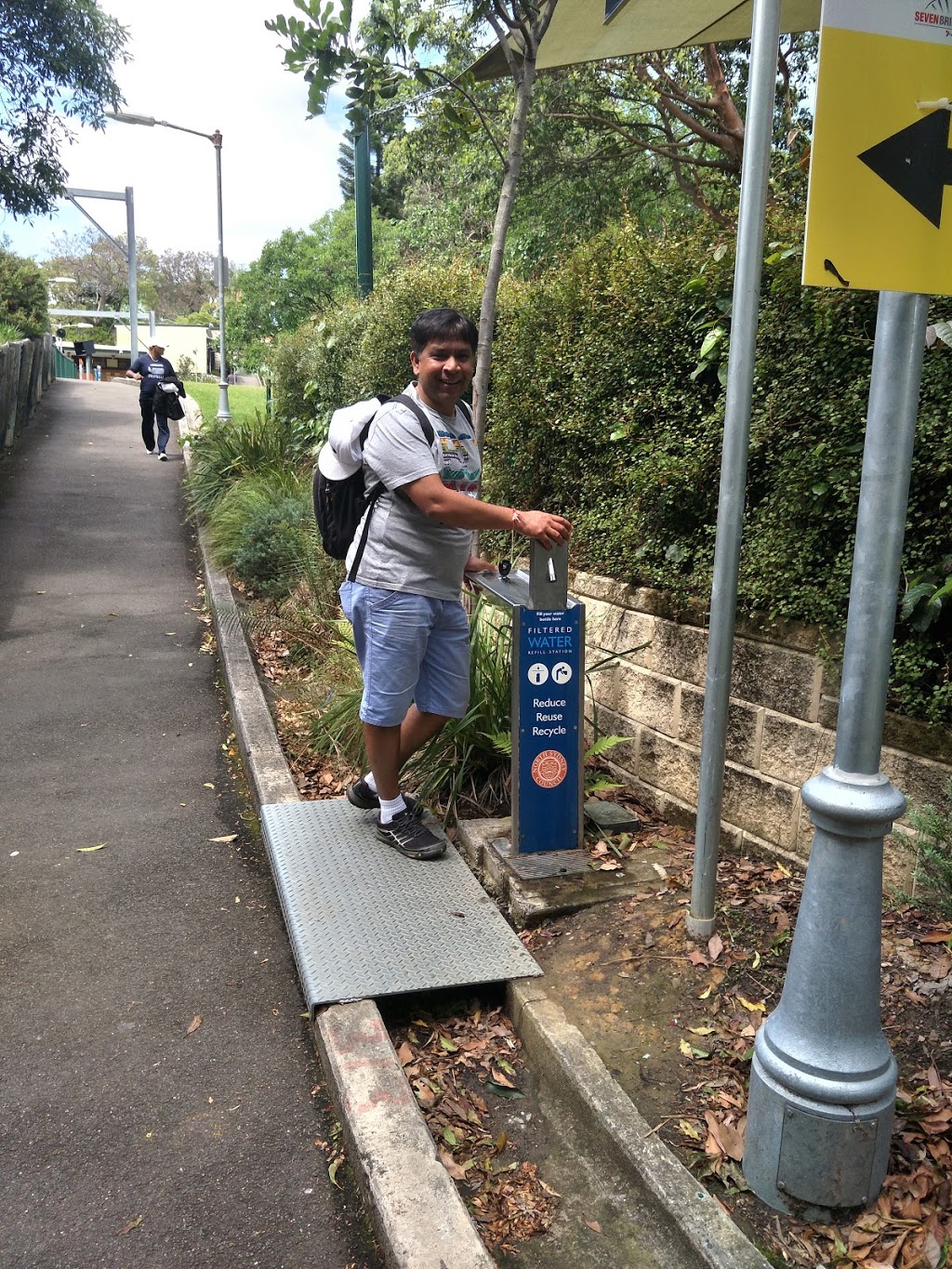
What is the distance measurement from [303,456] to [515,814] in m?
9.06

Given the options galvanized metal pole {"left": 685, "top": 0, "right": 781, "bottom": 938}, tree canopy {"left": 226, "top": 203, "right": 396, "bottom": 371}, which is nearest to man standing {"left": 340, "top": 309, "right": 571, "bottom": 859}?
galvanized metal pole {"left": 685, "top": 0, "right": 781, "bottom": 938}

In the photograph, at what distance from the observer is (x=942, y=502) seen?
2.85 metres

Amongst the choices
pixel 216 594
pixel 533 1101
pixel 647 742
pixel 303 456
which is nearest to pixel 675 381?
pixel 647 742

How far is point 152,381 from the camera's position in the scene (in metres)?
16.0

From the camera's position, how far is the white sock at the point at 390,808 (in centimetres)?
406

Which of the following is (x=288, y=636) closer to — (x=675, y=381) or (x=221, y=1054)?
(x=675, y=381)

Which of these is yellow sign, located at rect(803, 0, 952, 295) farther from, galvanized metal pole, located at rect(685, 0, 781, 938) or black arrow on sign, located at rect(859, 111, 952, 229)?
galvanized metal pole, located at rect(685, 0, 781, 938)

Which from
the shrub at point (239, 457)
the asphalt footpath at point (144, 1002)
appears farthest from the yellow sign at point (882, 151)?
the shrub at point (239, 457)

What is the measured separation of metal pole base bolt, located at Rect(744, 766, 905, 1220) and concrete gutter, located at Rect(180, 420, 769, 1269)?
0.74ft

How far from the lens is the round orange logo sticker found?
12.4 ft

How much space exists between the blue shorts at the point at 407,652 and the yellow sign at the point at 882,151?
206 cm

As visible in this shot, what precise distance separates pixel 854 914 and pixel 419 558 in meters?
2.04

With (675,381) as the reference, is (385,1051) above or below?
below

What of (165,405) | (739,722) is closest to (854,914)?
(739,722)
